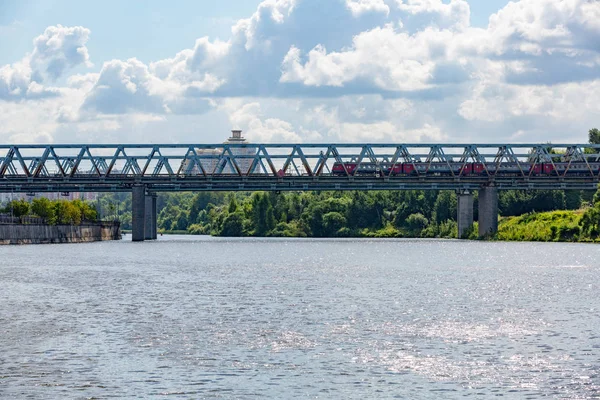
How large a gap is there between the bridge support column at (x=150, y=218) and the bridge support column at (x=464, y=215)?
51.1 meters

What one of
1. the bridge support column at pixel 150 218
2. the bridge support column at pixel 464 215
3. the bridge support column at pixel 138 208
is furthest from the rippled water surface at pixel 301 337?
the bridge support column at pixel 150 218

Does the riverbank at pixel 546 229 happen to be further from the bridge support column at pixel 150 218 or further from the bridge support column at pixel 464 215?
the bridge support column at pixel 150 218

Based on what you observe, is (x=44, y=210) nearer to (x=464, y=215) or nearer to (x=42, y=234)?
(x=42, y=234)

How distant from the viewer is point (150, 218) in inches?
7426

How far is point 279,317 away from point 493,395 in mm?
18524

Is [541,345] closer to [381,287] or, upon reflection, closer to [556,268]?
[381,287]

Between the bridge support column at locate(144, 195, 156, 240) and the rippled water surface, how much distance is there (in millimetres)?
112792

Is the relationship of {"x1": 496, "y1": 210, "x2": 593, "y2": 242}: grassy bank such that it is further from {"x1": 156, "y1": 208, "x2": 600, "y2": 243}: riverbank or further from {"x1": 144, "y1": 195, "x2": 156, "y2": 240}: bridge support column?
{"x1": 144, "y1": 195, "x2": 156, "y2": 240}: bridge support column

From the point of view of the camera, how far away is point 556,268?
3285 inches

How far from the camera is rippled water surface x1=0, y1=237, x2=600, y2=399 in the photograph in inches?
1136

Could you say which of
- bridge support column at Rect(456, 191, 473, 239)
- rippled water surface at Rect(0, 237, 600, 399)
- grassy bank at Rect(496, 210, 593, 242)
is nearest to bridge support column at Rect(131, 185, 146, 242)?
bridge support column at Rect(456, 191, 473, 239)

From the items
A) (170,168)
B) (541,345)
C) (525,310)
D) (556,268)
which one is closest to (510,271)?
(556,268)

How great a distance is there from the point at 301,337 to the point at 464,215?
149565mm

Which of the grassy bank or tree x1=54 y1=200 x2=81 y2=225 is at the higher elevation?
tree x1=54 y1=200 x2=81 y2=225
